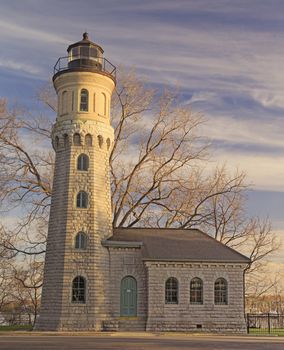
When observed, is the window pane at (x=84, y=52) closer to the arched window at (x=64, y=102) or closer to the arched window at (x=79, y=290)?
the arched window at (x=64, y=102)

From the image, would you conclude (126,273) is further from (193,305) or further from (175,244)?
(193,305)

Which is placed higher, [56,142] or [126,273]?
[56,142]

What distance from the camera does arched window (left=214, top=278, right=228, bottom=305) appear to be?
31391 millimetres

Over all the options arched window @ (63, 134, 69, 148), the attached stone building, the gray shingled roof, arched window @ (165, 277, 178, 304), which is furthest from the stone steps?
arched window @ (63, 134, 69, 148)

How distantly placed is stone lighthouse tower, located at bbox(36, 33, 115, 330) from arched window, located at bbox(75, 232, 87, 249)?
0.05 metres

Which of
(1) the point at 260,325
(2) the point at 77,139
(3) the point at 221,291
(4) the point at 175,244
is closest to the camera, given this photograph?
(3) the point at 221,291

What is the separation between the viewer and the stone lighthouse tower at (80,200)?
30.3 meters

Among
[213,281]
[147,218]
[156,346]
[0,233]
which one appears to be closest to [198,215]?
[147,218]

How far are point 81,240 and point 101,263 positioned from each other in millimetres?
1781

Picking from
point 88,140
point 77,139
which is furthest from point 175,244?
point 77,139

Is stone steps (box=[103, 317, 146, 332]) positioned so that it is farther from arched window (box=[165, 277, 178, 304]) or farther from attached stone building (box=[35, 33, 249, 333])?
arched window (box=[165, 277, 178, 304])

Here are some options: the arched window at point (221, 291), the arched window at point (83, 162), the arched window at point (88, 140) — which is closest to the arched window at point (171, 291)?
the arched window at point (221, 291)

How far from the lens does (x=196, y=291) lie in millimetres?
31312

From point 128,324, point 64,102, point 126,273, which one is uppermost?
point 64,102
